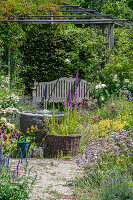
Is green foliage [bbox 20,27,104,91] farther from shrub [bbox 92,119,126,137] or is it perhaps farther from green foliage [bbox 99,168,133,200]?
green foliage [bbox 99,168,133,200]

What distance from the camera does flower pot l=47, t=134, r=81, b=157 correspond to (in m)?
5.91

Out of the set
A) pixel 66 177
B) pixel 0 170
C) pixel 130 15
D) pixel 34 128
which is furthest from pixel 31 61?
pixel 130 15

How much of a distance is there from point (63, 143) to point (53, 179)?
137 centimetres

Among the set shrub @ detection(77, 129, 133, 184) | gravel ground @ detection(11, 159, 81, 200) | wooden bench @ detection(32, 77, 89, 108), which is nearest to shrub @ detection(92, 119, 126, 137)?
gravel ground @ detection(11, 159, 81, 200)

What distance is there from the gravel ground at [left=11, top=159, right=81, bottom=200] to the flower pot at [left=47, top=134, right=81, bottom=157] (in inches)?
10.7

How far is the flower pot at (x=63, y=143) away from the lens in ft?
19.4

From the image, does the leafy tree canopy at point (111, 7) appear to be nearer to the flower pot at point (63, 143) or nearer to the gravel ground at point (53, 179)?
the flower pot at point (63, 143)

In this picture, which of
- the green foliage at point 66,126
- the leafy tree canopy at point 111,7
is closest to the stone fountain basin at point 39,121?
the green foliage at point 66,126

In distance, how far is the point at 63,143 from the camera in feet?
19.5

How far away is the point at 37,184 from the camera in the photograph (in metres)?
4.34

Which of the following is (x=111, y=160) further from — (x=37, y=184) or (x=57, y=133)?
(x=57, y=133)

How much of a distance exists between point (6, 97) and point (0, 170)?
4149mm

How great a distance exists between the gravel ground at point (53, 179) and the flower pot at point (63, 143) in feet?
0.89

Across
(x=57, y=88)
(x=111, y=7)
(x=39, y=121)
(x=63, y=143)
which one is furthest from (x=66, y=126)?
(x=111, y=7)
